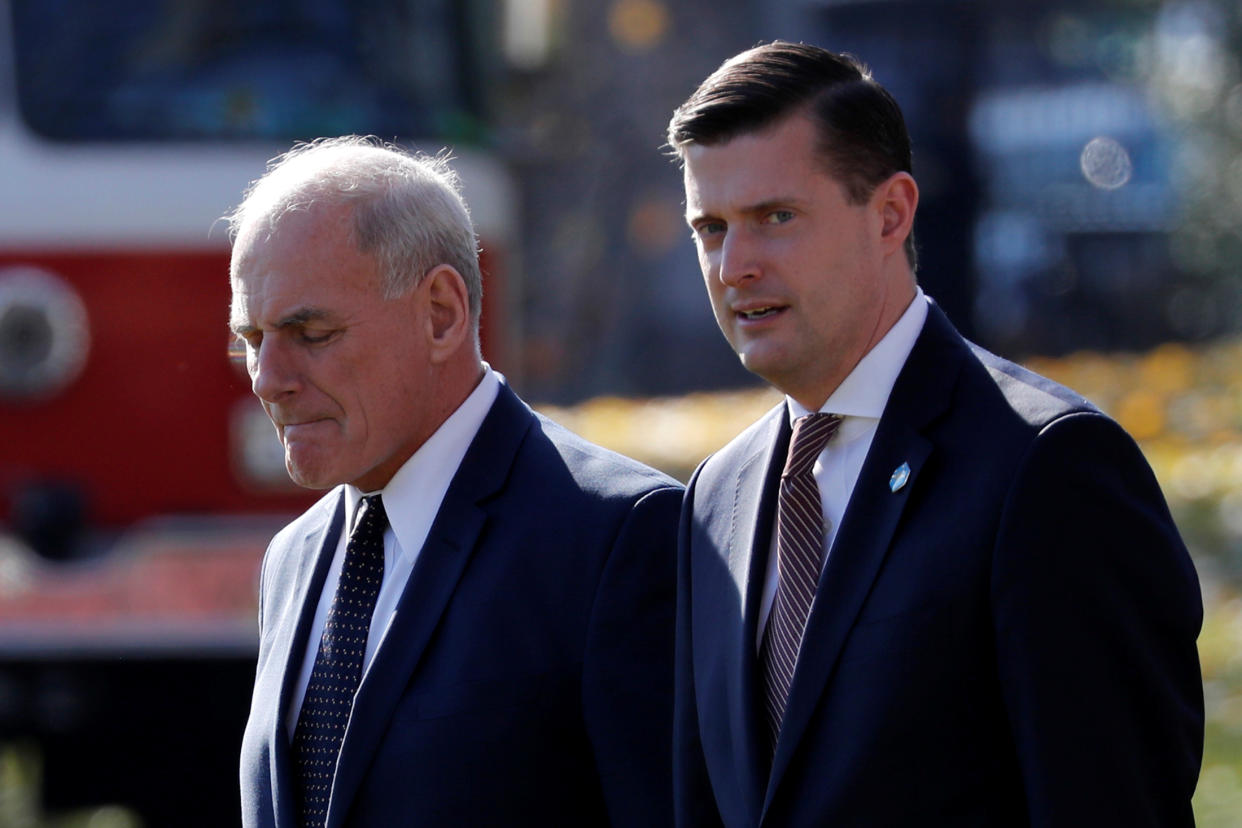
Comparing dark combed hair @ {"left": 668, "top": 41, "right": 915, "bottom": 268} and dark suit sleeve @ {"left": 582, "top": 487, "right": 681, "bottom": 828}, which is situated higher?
dark combed hair @ {"left": 668, "top": 41, "right": 915, "bottom": 268}

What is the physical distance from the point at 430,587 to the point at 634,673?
31cm

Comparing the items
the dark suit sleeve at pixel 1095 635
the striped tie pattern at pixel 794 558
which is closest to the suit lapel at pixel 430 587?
the striped tie pattern at pixel 794 558

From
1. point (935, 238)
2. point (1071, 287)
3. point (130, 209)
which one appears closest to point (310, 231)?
point (130, 209)

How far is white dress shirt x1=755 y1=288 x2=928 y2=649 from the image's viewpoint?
240cm

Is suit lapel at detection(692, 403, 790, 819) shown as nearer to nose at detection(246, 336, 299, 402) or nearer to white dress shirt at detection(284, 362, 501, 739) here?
white dress shirt at detection(284, 362, 501, 739)

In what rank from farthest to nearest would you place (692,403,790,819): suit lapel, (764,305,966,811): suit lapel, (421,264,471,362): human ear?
(421,264,471,362): human ear → (692,403,790,819): suit lapel → (764,305,966,811): suit lapel

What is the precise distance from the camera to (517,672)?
8.02 ft

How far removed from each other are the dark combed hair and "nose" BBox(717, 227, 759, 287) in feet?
0.44

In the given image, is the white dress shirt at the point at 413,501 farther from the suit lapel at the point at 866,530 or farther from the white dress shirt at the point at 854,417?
the suit lapel at the point at 866,530

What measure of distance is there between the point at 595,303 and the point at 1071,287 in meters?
8.49

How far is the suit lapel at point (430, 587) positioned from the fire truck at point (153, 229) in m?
3.37

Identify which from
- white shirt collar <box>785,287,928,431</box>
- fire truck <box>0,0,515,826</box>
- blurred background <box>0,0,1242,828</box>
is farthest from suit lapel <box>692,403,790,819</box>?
fire truck <box>0,0,515,826</box>

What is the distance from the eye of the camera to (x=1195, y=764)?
86.5 inches

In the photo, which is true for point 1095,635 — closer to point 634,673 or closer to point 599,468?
point 634,673
